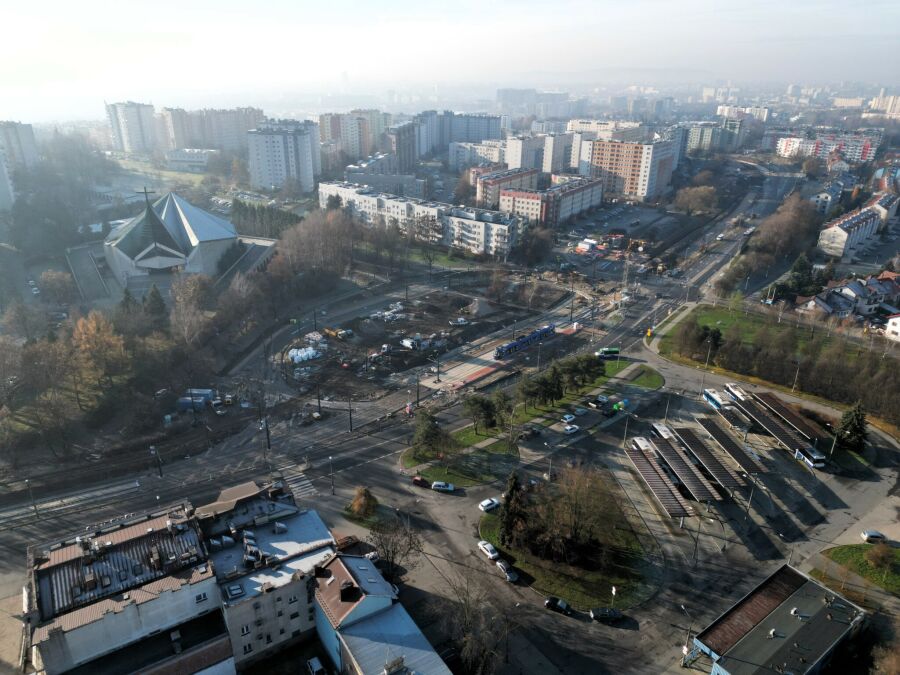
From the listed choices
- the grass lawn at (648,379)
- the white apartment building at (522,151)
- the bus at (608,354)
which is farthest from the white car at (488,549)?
the white apartment building at (522,151)

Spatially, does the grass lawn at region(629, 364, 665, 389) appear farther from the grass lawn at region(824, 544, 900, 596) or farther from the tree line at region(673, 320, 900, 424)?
the grass lawn at region(824, 544, 900, 596)

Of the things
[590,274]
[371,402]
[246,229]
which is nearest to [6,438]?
[371,402]

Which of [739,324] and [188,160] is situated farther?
[188,160]

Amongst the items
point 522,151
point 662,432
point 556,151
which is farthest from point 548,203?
point 662,432

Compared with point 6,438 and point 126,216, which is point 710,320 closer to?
point 6,438

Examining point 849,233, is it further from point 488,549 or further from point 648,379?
point 488,549

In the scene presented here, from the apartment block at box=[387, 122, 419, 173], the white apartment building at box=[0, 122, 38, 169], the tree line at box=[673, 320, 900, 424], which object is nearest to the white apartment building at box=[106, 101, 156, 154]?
the white apartment building at box=[0, 122, 38, 169]

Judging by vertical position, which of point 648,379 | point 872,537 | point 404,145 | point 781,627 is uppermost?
point 404,145

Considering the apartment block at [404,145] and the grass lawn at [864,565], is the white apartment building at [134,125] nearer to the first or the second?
the apartment block at [404,145]
